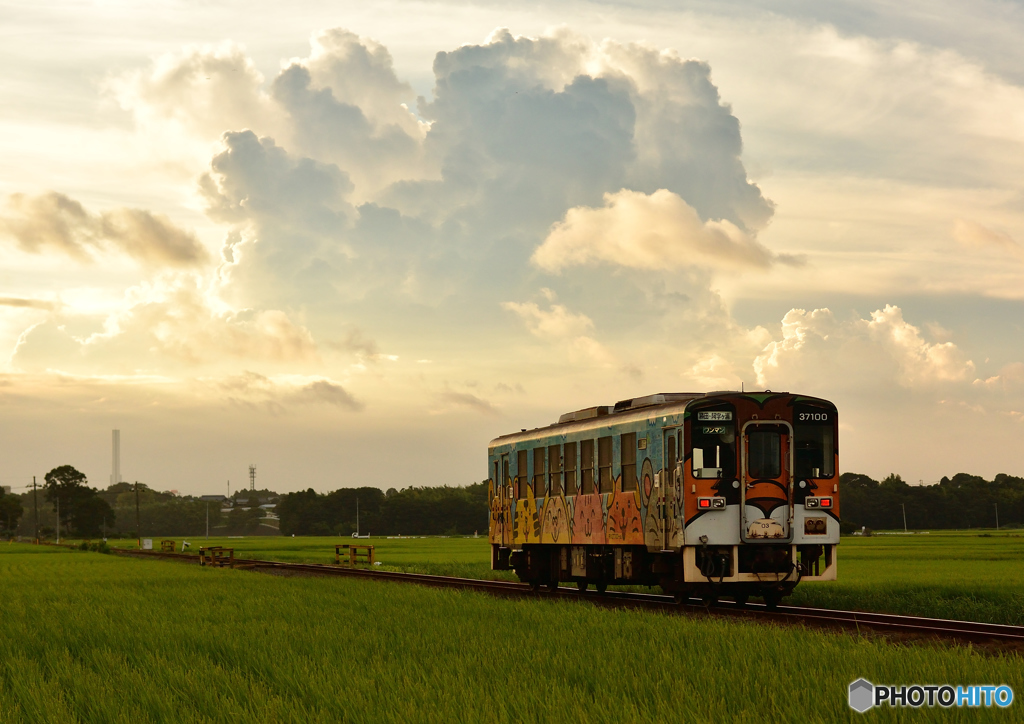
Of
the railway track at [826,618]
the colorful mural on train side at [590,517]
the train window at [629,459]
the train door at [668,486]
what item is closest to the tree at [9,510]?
the colorful mural on train side at [590,517]

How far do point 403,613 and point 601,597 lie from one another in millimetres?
8099

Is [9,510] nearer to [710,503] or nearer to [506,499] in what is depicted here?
[506,499]

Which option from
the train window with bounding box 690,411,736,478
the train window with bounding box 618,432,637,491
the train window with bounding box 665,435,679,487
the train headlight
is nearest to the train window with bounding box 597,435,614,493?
the train window with bounding box 618,432,637,491

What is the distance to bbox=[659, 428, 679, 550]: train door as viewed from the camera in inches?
907

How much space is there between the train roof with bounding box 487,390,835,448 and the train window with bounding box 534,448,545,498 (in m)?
0.44

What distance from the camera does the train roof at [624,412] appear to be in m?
23.3

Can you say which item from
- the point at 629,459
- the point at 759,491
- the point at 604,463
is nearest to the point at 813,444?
the point at 759,491

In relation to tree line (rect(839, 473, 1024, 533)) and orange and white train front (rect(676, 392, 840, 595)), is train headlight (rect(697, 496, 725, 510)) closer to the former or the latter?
orange and white train front (rect(676, 392, 840, 595))

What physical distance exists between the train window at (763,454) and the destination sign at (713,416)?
555mm

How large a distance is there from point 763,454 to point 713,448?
3.45 feet

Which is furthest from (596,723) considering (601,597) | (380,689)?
(601,597)

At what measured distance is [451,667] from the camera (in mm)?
13508

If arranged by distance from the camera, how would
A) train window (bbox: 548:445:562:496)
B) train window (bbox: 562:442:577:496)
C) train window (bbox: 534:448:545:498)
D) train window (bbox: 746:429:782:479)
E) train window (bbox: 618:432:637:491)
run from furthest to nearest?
train window (bbox: 534:448:545:498) < train window (bbox: 548:445:562:496) < train window (bbox: 562:442:577:496) < train window (bbox: 618:432:637:491) < train window (bbox: 746:429:782:479)

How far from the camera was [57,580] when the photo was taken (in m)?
40.3
